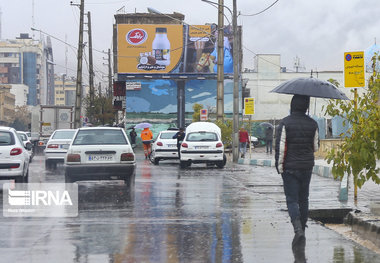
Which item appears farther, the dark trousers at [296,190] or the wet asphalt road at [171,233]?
the dark trousers at [296,190]

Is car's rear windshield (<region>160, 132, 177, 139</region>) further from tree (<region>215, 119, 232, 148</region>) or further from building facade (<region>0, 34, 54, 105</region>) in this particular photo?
building facade (<region>0, 34, 54, 105</region>)

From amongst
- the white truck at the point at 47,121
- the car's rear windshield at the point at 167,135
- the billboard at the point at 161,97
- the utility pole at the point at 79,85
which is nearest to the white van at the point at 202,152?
the car's rear windshield at the point at 167,135

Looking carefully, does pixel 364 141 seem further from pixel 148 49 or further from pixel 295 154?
pixel 148 49

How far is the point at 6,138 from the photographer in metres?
16.4

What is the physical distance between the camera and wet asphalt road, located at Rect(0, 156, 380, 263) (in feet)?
24.5

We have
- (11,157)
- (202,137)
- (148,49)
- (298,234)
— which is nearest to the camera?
(298,234)

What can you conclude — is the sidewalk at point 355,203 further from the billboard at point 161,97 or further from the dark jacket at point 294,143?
the billboard at point 161,97

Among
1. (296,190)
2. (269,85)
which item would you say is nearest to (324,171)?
(296,190)

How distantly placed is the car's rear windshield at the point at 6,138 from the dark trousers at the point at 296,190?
9934mm

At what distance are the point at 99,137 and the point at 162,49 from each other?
154 ft

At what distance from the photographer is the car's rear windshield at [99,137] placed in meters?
16.6

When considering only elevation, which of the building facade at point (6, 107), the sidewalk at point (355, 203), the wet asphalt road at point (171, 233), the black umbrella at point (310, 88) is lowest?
the wet asphalt road at point (171, 233)

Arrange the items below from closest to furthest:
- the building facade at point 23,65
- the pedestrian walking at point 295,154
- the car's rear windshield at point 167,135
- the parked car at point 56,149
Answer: the pedestrian walking at point 295,154
the parked car at point 56,149
the car's rear windshield at point 167,135
the building facade at point 23,65

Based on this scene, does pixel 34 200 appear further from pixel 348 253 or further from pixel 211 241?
pixel 348 253
